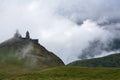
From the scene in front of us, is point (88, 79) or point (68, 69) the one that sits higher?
point (68, 69)

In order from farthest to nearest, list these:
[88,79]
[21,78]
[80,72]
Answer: [80,72] → [21,78] → [88,79]

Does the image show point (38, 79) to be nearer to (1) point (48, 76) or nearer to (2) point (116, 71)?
(1) point (48, 76)

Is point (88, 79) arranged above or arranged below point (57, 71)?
below

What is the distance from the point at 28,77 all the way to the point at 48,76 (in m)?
10.4

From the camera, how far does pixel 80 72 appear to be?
177 m

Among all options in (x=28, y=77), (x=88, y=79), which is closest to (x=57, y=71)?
(x=28, y=77)

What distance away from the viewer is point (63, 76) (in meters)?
168

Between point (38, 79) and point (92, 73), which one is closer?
point (38, 79)

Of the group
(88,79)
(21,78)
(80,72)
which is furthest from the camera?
(80,72)

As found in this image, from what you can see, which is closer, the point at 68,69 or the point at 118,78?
the point at 118,78

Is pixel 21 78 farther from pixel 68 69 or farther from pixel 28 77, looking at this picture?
pixel 68 69

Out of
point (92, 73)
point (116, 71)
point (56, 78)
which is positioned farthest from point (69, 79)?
point (116, 71)

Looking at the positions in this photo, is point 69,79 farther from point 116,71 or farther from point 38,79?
point 116,71

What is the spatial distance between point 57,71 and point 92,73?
21057 millimetres
